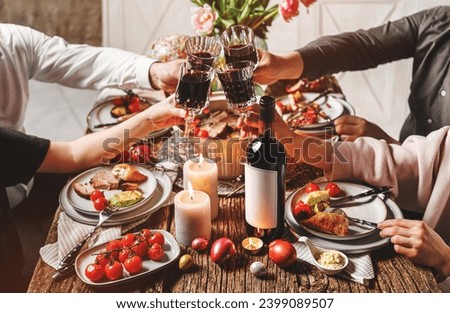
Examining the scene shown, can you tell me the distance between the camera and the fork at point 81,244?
3.43 ft

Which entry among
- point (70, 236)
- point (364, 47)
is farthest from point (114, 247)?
point (364, 47)

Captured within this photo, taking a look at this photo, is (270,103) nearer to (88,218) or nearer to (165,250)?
(165,250)

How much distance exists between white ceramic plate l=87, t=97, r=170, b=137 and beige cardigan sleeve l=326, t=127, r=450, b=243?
19.8 inches

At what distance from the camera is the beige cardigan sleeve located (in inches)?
50.6

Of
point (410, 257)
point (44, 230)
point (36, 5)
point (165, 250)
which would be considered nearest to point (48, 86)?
point (36, 5)

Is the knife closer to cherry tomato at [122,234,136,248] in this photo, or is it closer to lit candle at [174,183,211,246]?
lit candle at [174,183,211,246]

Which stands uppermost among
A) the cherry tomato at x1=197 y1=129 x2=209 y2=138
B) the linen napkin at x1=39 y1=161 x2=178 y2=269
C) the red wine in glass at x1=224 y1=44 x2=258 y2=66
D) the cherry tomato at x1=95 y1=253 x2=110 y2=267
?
the red wine in glass at x1=224 y1=44 x2=258 y2=66

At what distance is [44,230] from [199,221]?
0.65 metres

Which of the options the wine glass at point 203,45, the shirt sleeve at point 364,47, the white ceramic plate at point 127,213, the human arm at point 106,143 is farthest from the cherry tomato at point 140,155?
the shirt sleeve at point 364,47

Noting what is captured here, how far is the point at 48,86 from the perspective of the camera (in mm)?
3531

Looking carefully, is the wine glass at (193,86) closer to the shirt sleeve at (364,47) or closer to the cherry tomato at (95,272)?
the cherry tomato at (95,272)

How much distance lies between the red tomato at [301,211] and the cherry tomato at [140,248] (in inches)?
12.2

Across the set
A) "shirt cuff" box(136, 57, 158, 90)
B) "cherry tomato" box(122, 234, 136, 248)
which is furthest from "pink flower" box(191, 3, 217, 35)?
"cherry tomato" box(122, 234, 136, 248)

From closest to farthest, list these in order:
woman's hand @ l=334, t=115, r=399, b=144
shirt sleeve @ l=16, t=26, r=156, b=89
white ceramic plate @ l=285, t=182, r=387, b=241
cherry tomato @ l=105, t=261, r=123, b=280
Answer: cherry tomato @ l=105, t=261, r=123, b=280
white ceramic plate @ l=285, t=182, r=387, b=241
woman's hand @ l=334, t=115, r=399, b=144
shirt sleeve @ l=16, t=26, r=156, b=89
